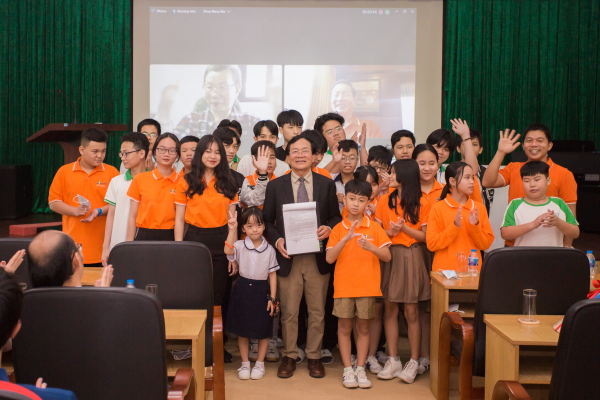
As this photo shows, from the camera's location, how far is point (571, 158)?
6.84 m

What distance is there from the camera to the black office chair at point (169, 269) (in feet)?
7.30

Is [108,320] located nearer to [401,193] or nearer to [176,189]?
[176,189]

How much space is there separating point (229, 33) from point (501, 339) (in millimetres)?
5563

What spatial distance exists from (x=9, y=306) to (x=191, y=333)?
76 centimetres

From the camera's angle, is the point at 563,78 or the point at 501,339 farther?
the point at 563,78

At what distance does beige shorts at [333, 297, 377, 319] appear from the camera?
2.91 meters

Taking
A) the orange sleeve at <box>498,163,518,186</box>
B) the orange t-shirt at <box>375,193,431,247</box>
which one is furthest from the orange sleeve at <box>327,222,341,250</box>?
the orange sleeve at <box>498,163,518,186</box>

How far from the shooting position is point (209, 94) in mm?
6605

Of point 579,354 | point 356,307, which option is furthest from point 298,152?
point 579,354

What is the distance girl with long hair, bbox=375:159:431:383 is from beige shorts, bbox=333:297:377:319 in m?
0.17

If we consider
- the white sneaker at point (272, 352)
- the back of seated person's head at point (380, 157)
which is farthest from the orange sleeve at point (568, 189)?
the white sneaker at point (272, 352)

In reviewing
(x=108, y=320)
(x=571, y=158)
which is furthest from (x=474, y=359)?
(x=571, y=158)

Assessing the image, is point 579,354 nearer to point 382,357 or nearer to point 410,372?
point 410,372

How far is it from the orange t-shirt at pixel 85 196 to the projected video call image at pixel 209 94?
311 centimetres
